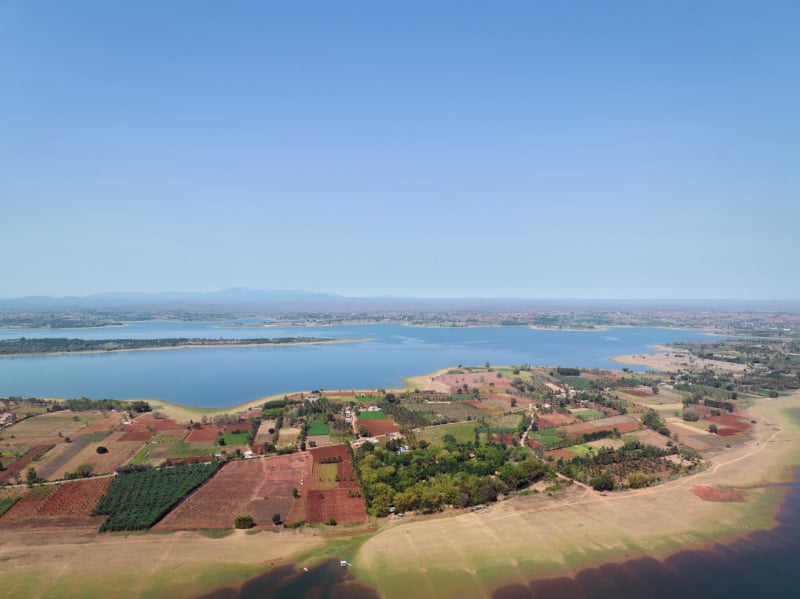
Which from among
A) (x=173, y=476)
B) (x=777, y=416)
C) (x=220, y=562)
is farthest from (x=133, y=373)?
(x=777, y=416)

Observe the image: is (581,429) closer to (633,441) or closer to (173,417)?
(633,441)

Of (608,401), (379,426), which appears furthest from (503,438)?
(608,401)

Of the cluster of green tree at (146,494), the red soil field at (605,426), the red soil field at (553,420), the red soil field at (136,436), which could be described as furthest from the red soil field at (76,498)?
the red soil field at (605,426)

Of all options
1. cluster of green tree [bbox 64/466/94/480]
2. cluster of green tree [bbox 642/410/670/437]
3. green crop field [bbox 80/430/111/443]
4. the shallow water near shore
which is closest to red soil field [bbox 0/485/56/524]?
cluster of green tree [bbox 64/466/94/480]

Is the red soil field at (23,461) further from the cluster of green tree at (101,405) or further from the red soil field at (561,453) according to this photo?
the red soil field at (561,453)

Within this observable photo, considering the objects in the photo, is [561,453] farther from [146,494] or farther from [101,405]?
[101,405]

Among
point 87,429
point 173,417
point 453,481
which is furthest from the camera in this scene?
point 173,417
